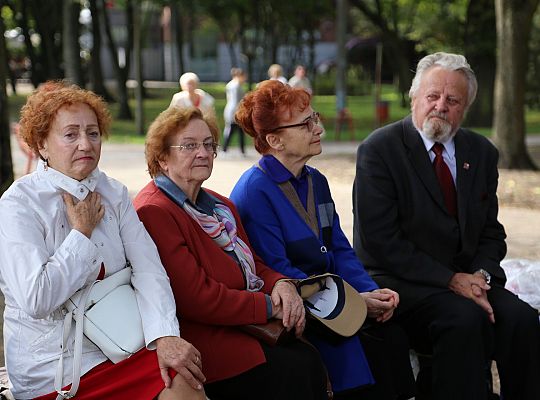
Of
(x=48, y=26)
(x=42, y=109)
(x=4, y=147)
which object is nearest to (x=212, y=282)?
(x=42, y=109)

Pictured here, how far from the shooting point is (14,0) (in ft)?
129

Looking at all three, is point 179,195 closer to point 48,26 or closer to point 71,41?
point 71,41

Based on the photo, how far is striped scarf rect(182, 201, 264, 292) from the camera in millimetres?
3824

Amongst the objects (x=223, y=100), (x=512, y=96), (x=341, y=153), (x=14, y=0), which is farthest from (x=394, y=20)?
(x=512, y=96)

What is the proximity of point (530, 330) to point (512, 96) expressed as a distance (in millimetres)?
11100

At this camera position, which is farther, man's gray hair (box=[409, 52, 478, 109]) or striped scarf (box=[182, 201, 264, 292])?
man's gray hair (box=[409, 52, 478, 109])

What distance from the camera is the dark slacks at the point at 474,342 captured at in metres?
4.22

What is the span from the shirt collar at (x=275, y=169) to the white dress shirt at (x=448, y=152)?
0.80 m

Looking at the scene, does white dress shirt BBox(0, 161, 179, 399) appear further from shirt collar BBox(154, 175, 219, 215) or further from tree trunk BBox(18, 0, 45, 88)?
tree trunk BBox(18, 0, 45, 88)

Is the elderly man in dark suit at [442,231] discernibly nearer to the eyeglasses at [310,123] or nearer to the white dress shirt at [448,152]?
the white dress shirt at [448,152]

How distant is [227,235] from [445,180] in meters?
1.36

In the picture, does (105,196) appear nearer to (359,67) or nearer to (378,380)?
(378,380)

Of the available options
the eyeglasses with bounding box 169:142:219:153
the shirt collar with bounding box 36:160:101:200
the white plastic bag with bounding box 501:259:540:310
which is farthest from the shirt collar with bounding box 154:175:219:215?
the white plastic bag with bounding box 501:259:540:310

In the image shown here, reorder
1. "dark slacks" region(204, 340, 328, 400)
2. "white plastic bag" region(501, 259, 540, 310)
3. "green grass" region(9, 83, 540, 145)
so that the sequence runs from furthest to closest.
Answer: "green grass" region(9, 83, 540, 145) < "white plastic bag" region(501, 259, 540, 310) < "dark slacks" region(204, 340, 328, 400)
